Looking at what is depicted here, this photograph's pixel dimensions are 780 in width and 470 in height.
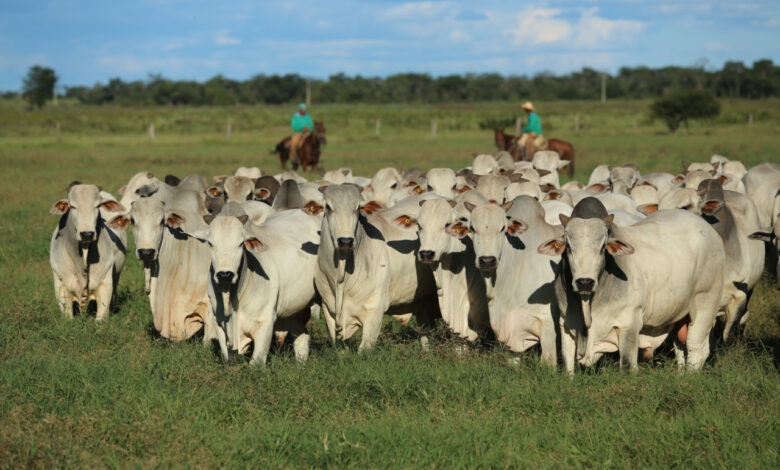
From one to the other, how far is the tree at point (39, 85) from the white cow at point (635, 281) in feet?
258

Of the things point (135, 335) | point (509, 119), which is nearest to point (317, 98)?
point (509, 119)

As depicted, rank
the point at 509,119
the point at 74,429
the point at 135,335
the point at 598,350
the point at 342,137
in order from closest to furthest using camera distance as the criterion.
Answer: the point at 74,429 → the point at 598,350 → the point at 135,335 → the point at 342,137 → the point at 509,119

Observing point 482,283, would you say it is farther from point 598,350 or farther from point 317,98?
point 317,98

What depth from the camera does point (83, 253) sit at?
9086 millimetres

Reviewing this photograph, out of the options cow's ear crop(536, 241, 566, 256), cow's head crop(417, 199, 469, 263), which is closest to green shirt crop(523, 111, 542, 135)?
cow's head crop(417, 199, 469, 263)

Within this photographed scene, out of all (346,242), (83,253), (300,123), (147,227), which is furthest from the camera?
(300,123)

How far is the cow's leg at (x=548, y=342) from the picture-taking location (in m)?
7.25

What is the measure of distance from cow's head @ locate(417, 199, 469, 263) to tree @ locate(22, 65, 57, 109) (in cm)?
7770

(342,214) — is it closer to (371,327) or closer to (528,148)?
(371,327)

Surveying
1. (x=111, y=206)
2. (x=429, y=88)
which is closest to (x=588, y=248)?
(x=111, y=206)

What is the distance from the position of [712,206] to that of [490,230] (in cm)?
251

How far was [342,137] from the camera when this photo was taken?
47.8m

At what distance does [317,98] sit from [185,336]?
93.6 m

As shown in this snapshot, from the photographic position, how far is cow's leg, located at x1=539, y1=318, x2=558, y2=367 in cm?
725
